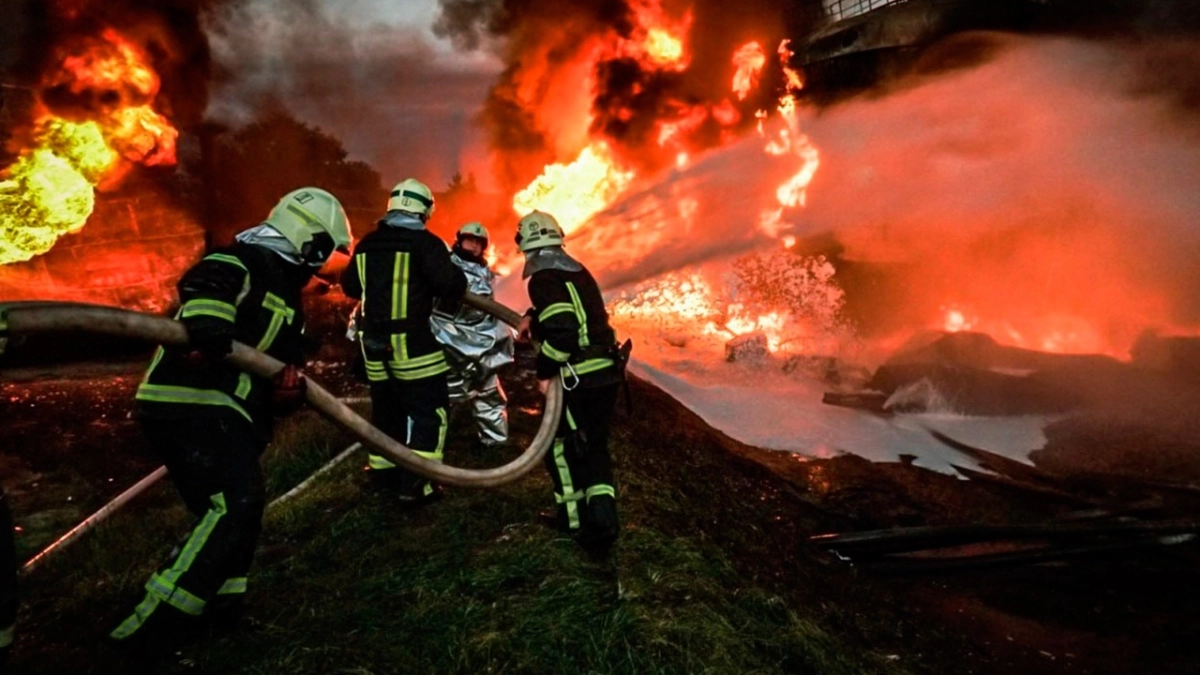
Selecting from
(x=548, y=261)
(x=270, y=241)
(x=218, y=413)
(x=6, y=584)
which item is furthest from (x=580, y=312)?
(x=6, y=584)

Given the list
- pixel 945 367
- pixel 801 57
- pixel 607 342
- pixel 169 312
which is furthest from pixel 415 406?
pixel 801 57

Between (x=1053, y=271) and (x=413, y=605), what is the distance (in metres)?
14.8

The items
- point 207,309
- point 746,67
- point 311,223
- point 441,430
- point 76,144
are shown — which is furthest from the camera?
point 746,67

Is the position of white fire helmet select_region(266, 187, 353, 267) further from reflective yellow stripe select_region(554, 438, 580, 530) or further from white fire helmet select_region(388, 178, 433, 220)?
reflective yellow stripe select_region(554, 438, 580, 530)

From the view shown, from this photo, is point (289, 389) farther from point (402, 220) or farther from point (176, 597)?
point (402, 220)

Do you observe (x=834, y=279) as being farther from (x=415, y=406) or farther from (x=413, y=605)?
(x=413, y=605)

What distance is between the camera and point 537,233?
181 inches

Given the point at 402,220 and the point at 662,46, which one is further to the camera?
the point at 662,46

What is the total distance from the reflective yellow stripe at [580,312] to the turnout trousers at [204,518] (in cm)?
213

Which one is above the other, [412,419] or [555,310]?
[555,310]

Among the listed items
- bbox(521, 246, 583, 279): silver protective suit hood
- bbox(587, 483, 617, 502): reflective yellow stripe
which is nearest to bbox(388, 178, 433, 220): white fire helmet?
bbox(521, 246, 583, 279): silver protective suit hood

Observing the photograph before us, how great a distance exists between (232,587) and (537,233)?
2.86 meters

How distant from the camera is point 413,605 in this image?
3.63 m

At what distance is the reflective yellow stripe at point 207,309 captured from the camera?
2.93 m
